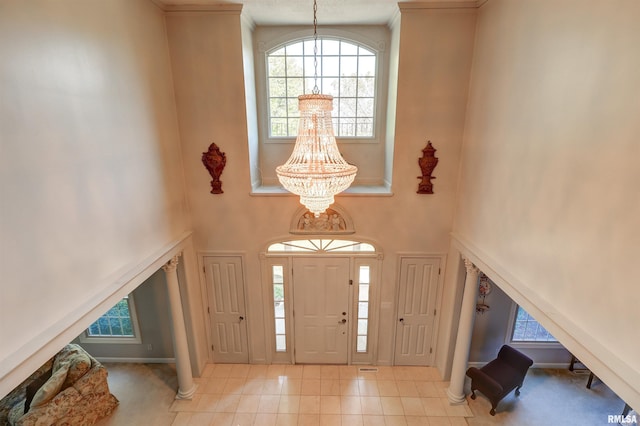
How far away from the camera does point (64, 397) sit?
4453 millimetres

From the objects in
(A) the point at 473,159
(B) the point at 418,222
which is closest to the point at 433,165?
(A) the point at 473,159

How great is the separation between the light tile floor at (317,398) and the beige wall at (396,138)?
1.02 m

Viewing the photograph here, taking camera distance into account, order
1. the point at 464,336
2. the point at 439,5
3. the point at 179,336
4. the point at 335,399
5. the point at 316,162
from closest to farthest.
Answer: the point at 316,162 → the point at 439,5 → the point at 464,336 → the point at 179,336 → the point at 335,399

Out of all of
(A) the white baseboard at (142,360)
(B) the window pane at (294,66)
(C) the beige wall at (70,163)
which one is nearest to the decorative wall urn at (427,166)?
(B) the window pane at (294,66)

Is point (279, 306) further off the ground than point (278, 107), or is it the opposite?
point (278, 107)

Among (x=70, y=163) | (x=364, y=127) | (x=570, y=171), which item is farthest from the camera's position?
(x=364, y=127)

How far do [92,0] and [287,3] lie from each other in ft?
7.41

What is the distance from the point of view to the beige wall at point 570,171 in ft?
7.06

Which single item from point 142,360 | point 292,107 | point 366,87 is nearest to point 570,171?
point 366,87

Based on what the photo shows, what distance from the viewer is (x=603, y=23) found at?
2.30m

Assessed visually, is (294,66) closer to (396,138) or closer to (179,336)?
(396,138)

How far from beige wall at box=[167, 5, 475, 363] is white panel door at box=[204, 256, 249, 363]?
0.21 m

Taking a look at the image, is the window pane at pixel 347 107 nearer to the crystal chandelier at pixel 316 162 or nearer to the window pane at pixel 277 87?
the window pane at pixel 277 87

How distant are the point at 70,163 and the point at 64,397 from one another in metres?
3.72
